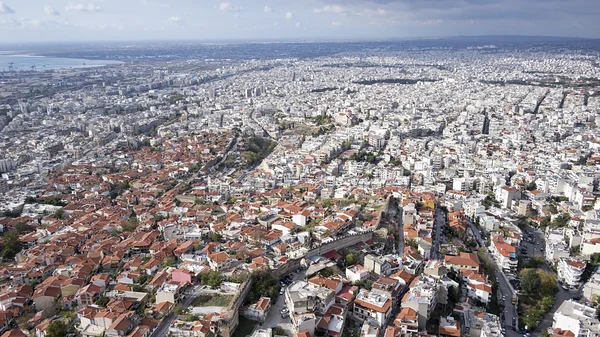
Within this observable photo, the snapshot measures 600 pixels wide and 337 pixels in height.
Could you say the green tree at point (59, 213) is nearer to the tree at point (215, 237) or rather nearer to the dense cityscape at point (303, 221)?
the dense cityscape at point (303, 221)

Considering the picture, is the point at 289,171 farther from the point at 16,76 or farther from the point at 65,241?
the point at 16,76

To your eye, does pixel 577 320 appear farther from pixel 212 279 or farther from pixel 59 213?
pixel 59 213

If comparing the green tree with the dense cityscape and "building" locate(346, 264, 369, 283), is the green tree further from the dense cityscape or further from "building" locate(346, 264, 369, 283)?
"building" locate(346, 264, 369, 283)

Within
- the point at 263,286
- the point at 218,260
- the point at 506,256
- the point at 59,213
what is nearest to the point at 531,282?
the point at 506,256

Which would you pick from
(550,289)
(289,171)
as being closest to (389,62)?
(289,171)

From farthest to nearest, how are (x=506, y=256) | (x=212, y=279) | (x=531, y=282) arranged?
1. (x=506, y=256)
2. (x=531, y=282)
3. (x=212, y=279)

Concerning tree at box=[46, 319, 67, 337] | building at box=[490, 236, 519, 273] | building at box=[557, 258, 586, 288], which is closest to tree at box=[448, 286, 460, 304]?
building at box=[490, 236, 519, 273]
